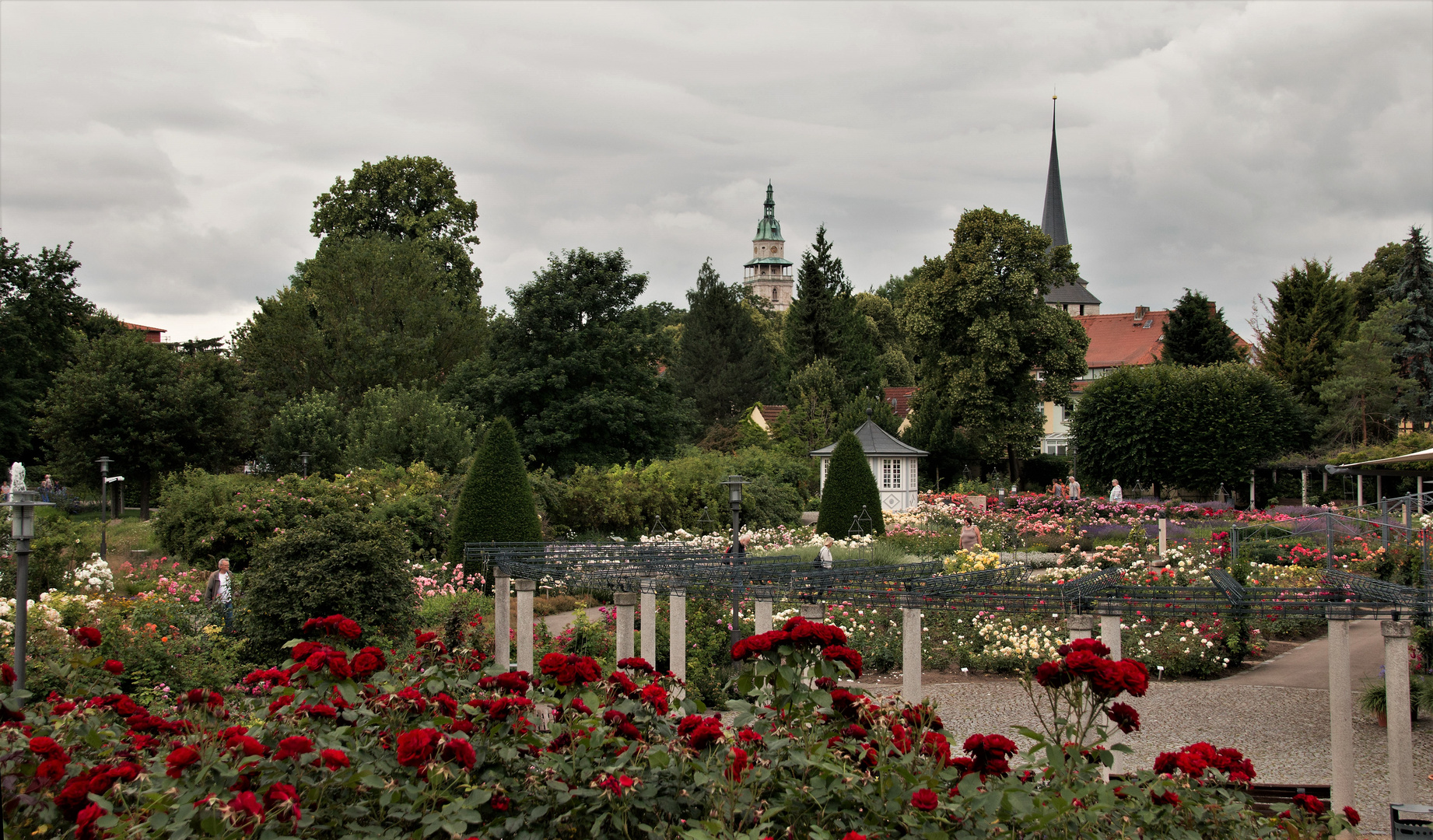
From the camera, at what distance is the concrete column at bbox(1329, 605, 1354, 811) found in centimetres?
Answer: 602

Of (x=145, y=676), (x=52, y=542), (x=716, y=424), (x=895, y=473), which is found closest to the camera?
(x=145, y=676)

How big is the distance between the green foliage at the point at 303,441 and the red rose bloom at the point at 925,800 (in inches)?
927

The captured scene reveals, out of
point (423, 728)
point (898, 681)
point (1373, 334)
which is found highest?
point (1373, 334)

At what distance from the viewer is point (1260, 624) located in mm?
12961

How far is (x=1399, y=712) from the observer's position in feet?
19.8

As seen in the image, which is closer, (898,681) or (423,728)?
(423,728)

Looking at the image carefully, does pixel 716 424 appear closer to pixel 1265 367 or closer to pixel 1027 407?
pixel 1027 407

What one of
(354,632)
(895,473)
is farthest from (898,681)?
(895,473)

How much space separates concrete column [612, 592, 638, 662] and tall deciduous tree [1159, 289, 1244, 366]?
3991 centimetres

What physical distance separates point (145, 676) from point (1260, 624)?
12.7 metres

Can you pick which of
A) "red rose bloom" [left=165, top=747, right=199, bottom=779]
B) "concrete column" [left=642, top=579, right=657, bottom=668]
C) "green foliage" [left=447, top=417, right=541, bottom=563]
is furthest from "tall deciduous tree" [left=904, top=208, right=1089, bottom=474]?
"red rose bloom" [left=165, top=747, right=199, bottom=779]

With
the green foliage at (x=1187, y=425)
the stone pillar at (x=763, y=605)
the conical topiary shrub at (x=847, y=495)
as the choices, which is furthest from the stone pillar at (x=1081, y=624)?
the green foliage at (x=1187, y=425)

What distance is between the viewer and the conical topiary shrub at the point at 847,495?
21.8 metres

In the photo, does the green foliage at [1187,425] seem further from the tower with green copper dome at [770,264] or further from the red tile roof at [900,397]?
the tower with green copper dome at [770,264]
